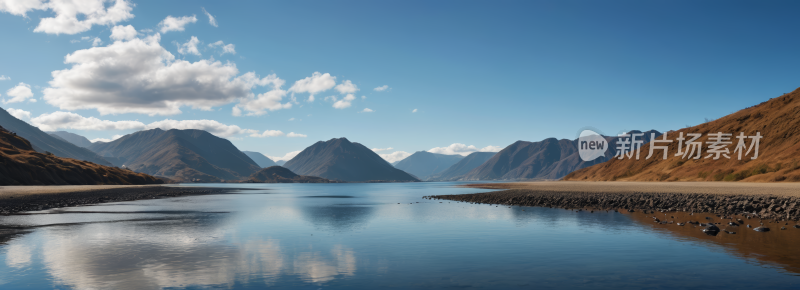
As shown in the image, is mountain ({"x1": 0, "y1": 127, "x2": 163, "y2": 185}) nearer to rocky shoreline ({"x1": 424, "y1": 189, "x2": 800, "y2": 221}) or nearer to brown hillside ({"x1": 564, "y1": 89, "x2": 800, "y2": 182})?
rocky shoreline ({"x1": 424, "y1": 189, "x2": 800, "y2": 221})

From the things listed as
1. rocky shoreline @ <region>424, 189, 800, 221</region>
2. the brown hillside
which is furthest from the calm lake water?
the brown hillside

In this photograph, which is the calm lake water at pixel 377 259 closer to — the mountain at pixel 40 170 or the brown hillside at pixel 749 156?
the brown hillside at pixel 749 156

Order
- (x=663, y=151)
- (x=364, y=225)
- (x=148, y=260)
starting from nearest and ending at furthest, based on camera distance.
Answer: (x=148, y=260)
(x=364, y=225)
(x=663, y=151)

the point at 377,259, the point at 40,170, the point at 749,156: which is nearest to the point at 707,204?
the point at 377,259

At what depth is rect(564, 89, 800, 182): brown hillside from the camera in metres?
94.3

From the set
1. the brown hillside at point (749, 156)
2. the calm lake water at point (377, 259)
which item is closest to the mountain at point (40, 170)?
the calm lake water at point (377, 259)

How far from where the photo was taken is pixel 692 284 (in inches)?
647

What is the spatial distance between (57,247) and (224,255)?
10.7 metres

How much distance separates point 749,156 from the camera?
109562mm

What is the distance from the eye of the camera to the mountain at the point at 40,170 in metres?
123

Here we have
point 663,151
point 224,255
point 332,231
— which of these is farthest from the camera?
point 663,151

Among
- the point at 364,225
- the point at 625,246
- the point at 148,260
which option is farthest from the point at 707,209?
the point at 148,260

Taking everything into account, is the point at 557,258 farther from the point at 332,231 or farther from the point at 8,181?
the point at 8,181

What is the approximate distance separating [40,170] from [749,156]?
670ft
